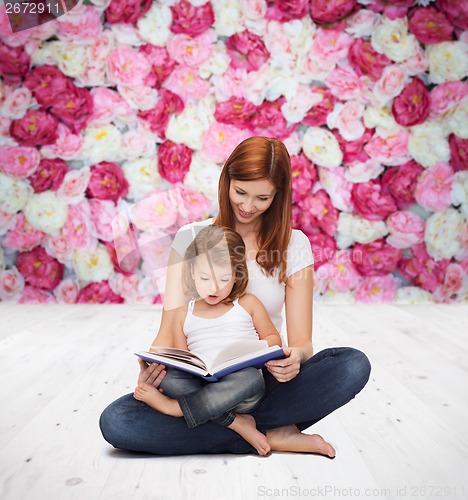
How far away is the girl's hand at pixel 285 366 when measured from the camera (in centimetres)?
155

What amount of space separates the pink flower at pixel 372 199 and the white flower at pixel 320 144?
0.81 feet

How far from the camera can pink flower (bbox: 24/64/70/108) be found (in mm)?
4035

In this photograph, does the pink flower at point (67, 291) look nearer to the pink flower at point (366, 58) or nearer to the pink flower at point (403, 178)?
the pink flower at point (403, 178)

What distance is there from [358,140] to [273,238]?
7.90 ft

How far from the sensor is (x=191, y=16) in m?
3.97

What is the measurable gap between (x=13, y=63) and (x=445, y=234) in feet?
9.38

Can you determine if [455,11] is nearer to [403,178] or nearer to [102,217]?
[403,178]

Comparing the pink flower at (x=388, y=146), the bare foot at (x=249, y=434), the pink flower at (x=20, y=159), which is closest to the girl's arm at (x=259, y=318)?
the bare foot at (x=249, y=434)

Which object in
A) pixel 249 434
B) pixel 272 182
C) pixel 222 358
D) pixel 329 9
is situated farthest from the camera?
pixel 329 9

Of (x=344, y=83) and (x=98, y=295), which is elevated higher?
(x=344, y=83)

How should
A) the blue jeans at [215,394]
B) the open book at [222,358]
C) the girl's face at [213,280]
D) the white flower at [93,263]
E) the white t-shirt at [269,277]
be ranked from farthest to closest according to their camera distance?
1. the white flower at [93,263]
2. the white t-shirt at [269,277]
3. the girl's face at [213,280]
4. the blue jeans at [215,394]
5. the open book at [222,358]

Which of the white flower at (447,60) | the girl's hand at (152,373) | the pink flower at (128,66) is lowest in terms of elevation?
the girl's hand at (152,373)

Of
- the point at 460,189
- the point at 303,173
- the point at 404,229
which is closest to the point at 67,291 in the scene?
the point at 303,173

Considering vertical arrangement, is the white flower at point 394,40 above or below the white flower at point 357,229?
above
